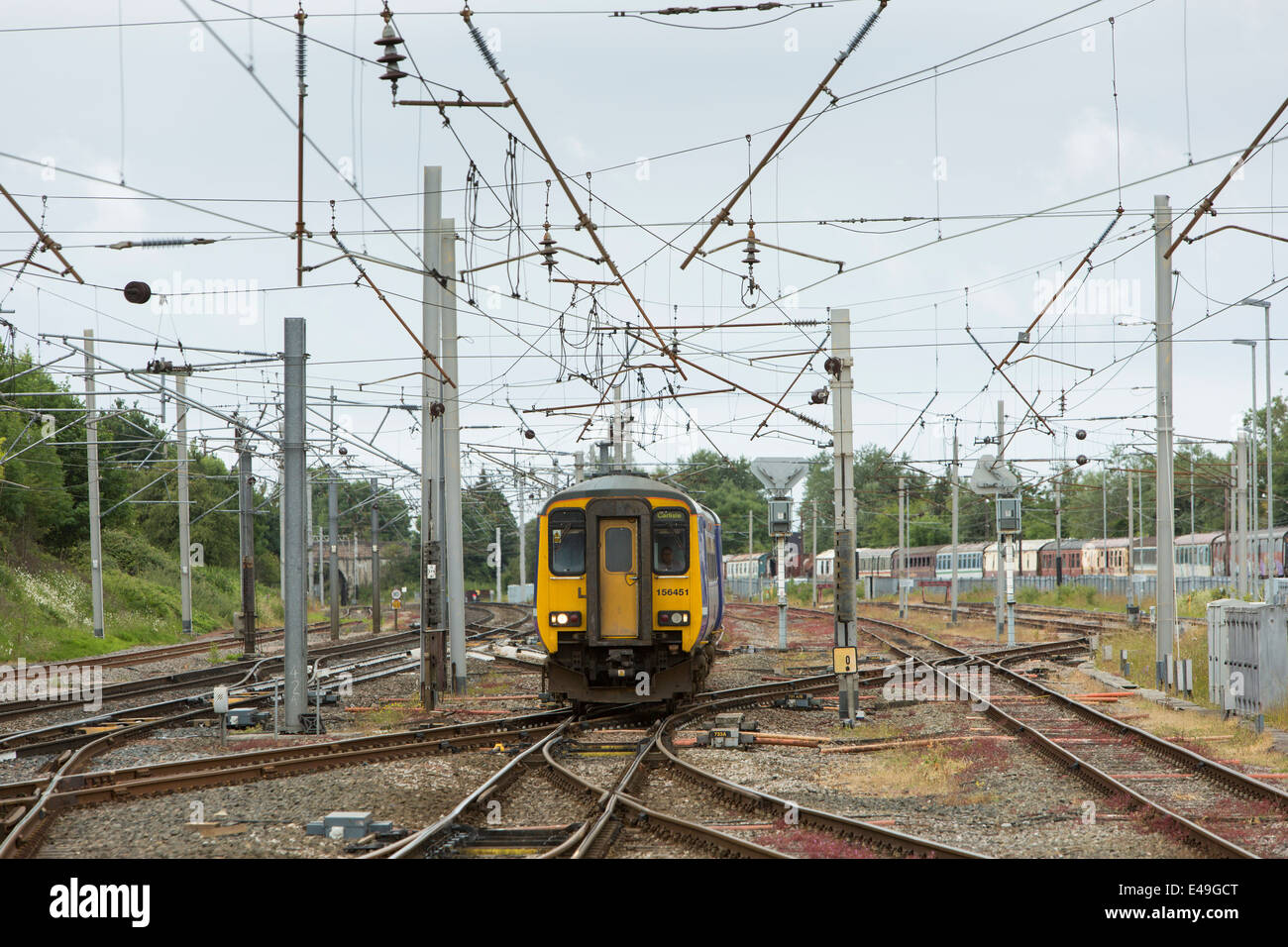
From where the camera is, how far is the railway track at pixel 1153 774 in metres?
8.64

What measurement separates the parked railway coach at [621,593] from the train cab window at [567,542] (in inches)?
0.5

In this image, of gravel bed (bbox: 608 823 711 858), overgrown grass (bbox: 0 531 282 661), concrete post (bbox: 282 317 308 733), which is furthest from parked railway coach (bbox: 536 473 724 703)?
overgrown grass (bbox: 0 531 282 661)

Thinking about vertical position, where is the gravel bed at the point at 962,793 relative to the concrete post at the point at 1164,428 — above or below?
below

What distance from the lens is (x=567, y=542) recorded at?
53.6ft

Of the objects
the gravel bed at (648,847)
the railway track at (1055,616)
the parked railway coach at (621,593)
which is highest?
the parked railway coach at (621,593)

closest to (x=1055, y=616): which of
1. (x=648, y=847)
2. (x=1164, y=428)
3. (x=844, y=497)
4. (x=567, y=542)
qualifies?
(x=1164, y=428)

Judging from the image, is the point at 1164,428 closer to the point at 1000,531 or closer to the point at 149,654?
the point at 1000,531

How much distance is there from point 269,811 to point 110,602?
29348 millimetres

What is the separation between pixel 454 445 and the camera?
20.1 meters

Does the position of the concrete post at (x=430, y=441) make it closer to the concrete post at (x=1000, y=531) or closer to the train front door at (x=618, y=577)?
the train front door at (x=618, y=577)

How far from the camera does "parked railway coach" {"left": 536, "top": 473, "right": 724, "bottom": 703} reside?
1606 cm

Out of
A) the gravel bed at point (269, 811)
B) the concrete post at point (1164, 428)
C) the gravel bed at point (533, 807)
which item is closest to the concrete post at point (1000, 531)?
the concrete post at point (1164, 428)
